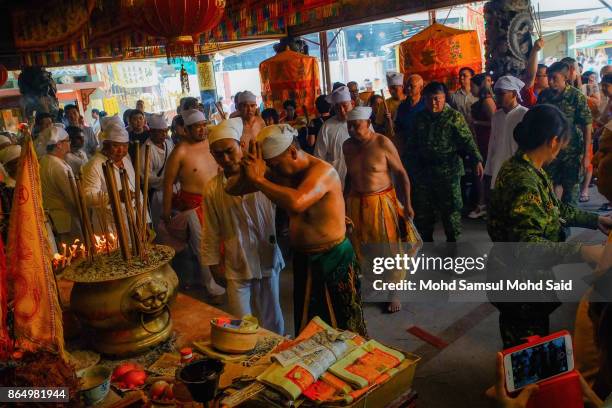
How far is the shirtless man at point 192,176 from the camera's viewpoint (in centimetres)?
451

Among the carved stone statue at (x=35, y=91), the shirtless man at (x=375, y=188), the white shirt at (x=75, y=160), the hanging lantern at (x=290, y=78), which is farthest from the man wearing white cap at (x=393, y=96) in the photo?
the carved stone statue at (x=35, y=91)

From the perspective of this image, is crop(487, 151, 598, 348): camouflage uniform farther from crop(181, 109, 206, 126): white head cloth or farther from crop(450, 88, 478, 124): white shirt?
crop(450, 88, 478, 124): white shirt

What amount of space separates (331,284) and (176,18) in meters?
2.23

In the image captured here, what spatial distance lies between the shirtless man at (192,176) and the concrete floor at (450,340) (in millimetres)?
760

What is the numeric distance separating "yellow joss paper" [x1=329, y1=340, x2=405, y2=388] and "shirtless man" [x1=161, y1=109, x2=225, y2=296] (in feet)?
9.72

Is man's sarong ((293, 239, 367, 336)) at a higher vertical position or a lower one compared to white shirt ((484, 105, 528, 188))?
lower

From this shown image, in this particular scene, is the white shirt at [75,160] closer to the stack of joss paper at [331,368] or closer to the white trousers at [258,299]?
the white trousers at [258,299]

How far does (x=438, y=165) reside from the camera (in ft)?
15.6

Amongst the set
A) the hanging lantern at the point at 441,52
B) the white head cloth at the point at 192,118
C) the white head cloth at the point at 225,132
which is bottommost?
the white head cloth at the point at 225,132

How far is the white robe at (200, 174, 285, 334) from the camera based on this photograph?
3.30 metres

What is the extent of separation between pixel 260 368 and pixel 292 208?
100 centimetres

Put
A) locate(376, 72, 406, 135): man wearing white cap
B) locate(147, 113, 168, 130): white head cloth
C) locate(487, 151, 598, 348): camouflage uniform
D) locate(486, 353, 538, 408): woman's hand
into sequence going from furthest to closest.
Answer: locate(376, 72, 406, 135): man wearing white cap → locate(147, 113, 168, 130): white head cloth → locate(487, 151, 598, 348): camouflage uniform → locate(486, 353, 538, 408): woman's hand

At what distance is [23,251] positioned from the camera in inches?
73.0

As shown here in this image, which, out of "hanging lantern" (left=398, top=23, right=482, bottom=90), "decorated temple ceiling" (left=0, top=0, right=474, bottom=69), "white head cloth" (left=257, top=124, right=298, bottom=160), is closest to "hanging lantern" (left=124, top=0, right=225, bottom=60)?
"white head cloth" (left=257, top=124, right=298, bottom=160)
